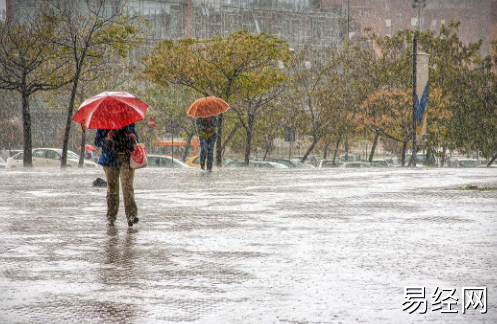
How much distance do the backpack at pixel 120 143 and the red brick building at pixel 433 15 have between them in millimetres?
108299

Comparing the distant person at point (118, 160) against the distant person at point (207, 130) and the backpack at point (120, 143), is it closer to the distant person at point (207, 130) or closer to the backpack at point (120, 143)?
the backpack at point (120, 143)

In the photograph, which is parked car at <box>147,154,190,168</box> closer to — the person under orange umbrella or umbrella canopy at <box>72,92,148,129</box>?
the person under orange umbrella

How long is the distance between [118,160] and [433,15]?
119m

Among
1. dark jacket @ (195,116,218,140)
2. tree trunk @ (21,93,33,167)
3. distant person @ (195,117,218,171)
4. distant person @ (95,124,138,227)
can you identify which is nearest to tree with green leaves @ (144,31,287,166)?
tree trunk @ (21,93,33,167)

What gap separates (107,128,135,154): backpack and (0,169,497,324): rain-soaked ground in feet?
3.27

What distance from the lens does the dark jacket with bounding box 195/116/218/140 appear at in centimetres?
2121

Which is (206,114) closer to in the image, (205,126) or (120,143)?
(205,126)

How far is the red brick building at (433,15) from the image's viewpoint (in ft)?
389

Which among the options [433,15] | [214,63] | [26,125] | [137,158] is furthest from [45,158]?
[433,15]

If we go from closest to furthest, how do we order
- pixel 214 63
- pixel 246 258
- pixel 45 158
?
pixel 246 258 < pixel 214 63 < pixel 45 158

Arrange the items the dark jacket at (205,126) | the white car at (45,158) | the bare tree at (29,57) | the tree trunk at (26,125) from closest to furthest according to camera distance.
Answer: the dark jacket at (205,126) < the bare tree at (29,57) < the tree trunk at (26,125) < the white car at (45,158)

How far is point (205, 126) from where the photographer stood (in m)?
21.4

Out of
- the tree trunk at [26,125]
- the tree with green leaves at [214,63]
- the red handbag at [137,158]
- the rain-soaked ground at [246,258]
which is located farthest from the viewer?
the tree with green leaves at [214,63]

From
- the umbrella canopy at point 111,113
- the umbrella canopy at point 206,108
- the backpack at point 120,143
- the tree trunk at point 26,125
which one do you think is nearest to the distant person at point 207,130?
the umbrella canopy at point 206,108
